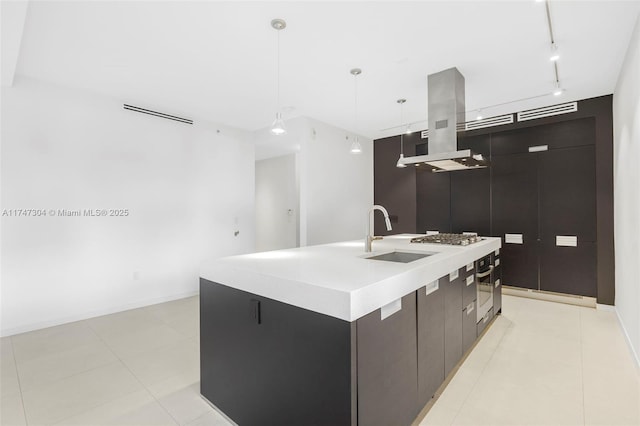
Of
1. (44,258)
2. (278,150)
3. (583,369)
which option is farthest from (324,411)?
→ (278,150)

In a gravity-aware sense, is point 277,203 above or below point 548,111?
below

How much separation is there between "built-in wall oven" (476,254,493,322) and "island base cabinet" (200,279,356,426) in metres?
2.10

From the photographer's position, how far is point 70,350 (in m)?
2.90

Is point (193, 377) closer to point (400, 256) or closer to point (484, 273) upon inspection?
point (400, 256)

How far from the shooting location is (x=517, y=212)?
4.73 metres

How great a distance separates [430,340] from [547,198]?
376 cm

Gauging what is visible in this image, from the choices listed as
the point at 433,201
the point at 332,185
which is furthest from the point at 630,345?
the point at 332,185

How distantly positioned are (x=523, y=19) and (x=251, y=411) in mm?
3388

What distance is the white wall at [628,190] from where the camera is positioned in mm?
2553

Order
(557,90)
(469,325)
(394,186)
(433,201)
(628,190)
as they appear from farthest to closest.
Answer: (394,186), (433,201), (557,90), (628,190), (469,325)

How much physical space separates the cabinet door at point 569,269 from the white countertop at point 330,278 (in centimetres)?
310

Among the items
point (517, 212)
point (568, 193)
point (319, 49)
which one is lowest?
point (517, 212)

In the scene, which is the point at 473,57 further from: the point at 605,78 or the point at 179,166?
the point at 179,166

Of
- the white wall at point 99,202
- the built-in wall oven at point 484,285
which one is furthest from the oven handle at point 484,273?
the white wall at point 99,202
